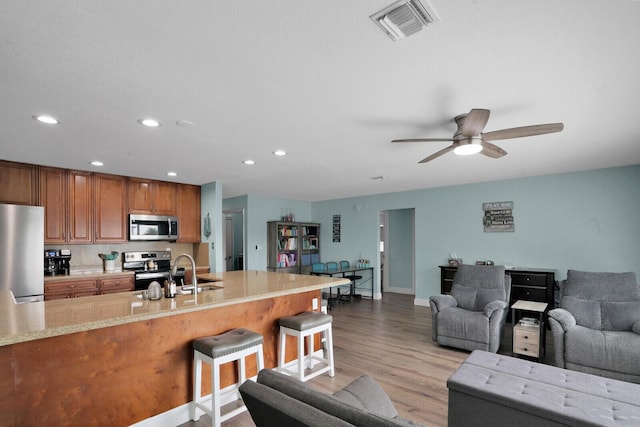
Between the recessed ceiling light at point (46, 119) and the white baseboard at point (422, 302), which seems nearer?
the recessed ceiling light at point (46, 119)

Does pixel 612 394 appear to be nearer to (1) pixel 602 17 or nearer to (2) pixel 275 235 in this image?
(1) pixel 602 17

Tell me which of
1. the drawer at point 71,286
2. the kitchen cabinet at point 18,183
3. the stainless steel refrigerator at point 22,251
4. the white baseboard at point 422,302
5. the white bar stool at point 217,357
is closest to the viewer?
the white bar stool at point 217,357

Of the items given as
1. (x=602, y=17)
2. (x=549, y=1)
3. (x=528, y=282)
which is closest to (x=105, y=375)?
(x=549, y=1)

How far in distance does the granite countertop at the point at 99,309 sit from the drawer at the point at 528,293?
3628mm

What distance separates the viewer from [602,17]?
1.50 meters

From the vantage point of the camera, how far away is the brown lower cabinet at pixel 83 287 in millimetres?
4211

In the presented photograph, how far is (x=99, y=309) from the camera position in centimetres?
222

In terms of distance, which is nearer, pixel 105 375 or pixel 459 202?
pixel 105 375

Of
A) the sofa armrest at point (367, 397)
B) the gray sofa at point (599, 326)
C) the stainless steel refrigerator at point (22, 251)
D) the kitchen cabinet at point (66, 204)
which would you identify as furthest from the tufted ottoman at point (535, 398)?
the kitchen cabinet at point (66, 204)

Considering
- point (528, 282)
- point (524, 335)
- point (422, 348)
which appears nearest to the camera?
point (524, 335)

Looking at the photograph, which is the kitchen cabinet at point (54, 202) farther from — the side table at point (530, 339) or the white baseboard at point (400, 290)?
the white baseboard at point (400, 290)

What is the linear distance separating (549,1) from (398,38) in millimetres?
629

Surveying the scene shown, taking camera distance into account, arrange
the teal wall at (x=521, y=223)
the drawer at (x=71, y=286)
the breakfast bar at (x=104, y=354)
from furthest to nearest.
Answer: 1. the teal wall at (x=521, y=223)
2. the drawer at (x=71, y=286)
3. the breakfast bar at (x=104, y=354)

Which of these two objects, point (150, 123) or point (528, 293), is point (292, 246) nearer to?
point (528, 293)
